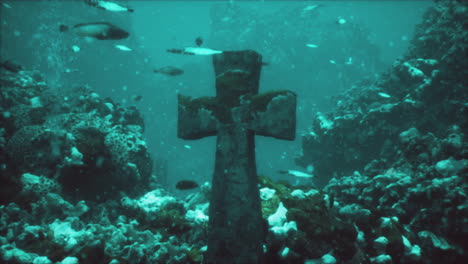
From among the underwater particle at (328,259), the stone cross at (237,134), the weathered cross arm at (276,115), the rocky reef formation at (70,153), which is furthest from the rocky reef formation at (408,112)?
the rocky reef formation at (70,153)

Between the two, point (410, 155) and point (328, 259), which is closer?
point (328, 259)

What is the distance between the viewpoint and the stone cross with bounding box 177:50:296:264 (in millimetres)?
2977

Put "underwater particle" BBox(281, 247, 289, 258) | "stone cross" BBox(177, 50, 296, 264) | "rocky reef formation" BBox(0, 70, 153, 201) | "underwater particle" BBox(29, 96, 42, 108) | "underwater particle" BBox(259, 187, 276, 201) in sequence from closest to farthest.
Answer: "stone cross" BBox(177, 50, 296, 264)
"underwater particle" BBox(281, 247, 289, 258)
"underwater particle" BBox(259, 187, 276, 201)
"rocky reef formation" BBox(0, 70, 153, 201)
"underwater particle" BBox(29, 96, 42, 108)

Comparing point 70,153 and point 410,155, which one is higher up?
point 410,155

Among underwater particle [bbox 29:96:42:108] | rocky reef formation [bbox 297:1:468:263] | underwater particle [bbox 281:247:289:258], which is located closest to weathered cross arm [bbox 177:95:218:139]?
underwater particle [bbox 281:247:289:258]

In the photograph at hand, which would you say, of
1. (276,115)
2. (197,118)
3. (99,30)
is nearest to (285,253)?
(276,115)

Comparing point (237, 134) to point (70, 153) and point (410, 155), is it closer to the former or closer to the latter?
Result: point (70, 153)

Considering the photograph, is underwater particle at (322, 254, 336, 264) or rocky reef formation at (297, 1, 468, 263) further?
rocky reef formation at (297, 1, 468, 263)

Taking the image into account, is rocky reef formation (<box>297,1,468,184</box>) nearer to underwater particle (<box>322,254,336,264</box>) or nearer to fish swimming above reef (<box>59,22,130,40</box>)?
underwater particle (<box>322,254,336,264</box>)

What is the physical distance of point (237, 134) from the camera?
10.6 feet

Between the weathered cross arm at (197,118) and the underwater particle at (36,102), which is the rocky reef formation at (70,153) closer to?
the underwater particle at (36,102)

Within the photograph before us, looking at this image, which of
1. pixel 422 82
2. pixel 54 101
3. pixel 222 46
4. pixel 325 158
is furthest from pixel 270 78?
pixel 54 101

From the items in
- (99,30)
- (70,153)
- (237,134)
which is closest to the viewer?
(237,134)

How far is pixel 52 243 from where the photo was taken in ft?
11.9
